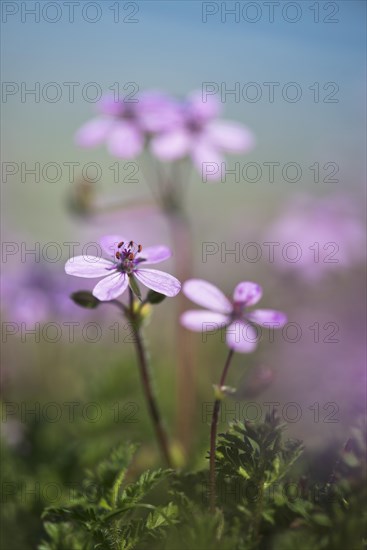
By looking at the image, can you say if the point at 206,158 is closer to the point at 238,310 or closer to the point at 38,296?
the point at 38,296

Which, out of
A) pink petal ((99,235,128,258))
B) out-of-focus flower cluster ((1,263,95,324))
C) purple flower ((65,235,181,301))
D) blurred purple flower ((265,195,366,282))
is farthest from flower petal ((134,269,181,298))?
blurred purple flower ((265,195,366,282))

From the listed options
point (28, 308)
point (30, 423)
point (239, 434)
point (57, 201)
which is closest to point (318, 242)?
point (28, 308)

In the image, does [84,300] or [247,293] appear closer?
[247,293]

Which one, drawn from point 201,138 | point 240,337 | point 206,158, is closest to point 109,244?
point 240,337

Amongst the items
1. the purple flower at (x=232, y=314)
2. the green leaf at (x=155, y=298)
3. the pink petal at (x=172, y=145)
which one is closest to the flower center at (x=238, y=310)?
the purple flower at (x=232, y=314)

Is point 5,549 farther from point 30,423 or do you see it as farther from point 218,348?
point 218,348

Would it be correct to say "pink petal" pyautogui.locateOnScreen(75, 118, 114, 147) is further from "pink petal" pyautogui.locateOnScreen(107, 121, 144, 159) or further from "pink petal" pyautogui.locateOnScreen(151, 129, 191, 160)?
"pink petal" pyautogui.locateOnScreen(151, 129, 191, 160)

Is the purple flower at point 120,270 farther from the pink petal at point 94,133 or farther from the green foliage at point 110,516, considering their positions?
the pink petal at point 94,133
